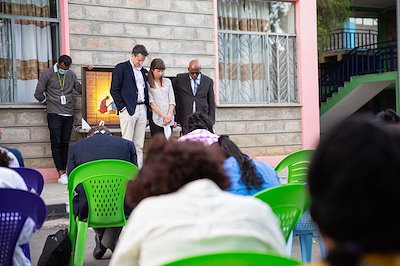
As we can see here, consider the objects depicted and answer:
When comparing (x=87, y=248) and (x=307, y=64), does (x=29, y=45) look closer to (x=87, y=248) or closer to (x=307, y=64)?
(x=87, y=248)

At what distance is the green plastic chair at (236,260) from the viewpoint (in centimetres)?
149

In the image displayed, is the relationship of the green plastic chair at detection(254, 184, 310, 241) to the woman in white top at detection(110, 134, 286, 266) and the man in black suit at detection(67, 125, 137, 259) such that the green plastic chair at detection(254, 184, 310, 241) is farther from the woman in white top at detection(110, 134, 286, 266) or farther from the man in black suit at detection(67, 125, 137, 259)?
the man in black suit at detection(67, 125, 137, 259)

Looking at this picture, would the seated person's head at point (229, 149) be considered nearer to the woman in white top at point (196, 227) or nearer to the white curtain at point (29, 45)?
the woman in white top at point (196, 227)

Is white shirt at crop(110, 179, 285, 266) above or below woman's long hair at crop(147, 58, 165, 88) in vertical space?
below

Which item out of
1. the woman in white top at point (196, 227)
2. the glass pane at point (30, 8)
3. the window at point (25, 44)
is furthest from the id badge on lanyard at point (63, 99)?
the woman in white top at point (196, 227)

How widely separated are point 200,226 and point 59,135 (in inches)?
273

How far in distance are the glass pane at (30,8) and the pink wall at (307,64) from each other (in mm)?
4740

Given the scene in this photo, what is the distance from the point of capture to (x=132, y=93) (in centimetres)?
761

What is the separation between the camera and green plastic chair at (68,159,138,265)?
13.1 feet

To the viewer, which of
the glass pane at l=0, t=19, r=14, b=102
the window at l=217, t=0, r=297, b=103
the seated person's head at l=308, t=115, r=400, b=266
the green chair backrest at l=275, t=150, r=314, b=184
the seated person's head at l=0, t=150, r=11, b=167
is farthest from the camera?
the window at l=217, t=0, r=297, b=103

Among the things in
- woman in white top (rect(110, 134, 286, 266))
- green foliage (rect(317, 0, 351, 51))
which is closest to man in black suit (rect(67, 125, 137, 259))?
woman in white top (rect(110, 134, 286, 266))

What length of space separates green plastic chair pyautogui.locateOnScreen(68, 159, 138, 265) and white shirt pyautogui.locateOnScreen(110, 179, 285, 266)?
2.32 meters

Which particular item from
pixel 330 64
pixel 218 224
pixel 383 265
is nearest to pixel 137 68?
pixel 218 224

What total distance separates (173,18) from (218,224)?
8.42m
